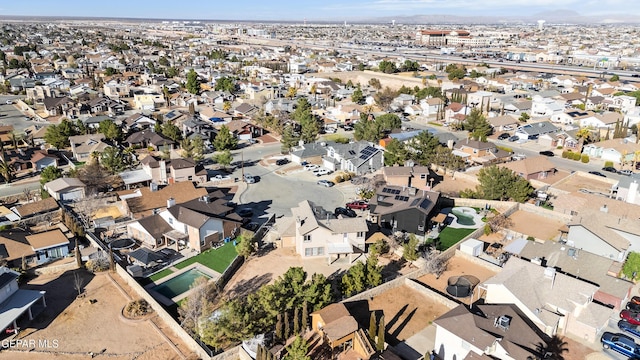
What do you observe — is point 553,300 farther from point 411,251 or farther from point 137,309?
point 137,309

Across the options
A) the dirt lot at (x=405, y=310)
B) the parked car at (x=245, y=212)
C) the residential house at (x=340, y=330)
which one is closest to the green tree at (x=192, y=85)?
the parked car at (x=245, y=212)

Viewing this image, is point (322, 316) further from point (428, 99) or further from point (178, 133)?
point (428, 99)

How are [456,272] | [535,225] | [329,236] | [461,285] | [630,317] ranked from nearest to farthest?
1. [630,317]
2. [461,285]
3. [456,272]
4. [329,236]
5. [535,225]

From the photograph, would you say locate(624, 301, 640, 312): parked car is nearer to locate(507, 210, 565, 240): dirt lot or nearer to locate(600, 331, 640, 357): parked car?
locate(600, 331, 640, 357): parked car

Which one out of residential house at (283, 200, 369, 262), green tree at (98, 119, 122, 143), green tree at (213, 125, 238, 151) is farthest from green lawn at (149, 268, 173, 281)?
green tree at (98, 119, 122, 143)

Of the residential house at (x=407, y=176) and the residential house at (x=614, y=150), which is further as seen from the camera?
the residential house at (x=614, y=150)

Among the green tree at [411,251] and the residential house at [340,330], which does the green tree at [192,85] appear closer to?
the green tree at [411,251]

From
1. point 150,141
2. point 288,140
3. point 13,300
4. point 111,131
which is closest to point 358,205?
point 288,140

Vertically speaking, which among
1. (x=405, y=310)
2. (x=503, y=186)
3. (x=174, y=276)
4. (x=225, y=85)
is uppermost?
(x=225, y=85)
